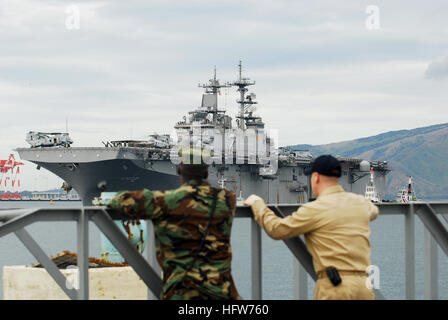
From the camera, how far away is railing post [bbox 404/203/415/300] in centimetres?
457

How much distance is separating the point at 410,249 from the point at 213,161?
45297mm

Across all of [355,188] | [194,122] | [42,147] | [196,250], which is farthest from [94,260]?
[355,188]

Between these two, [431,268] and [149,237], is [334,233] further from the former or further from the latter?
[431,268]

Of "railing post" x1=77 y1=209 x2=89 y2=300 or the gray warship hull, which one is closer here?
"railing post" x1=77 y1=209 x2=89 y2=300

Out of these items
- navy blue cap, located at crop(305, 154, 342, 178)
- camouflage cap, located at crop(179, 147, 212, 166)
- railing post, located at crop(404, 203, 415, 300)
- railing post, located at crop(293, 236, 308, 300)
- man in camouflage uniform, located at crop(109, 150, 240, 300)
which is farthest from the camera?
railing post, located at crop(404, 203, 415, 300)

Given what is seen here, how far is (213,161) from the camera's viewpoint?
1969 inches

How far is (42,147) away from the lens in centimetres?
4591

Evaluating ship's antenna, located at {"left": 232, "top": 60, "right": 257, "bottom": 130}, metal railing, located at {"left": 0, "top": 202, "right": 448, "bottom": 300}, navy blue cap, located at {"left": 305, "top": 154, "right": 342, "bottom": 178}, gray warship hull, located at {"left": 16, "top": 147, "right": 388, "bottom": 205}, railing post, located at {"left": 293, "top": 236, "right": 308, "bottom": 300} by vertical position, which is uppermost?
ship's antenna, located at {"left": 232, "top": 60, "right": 257, "bottom": 130}

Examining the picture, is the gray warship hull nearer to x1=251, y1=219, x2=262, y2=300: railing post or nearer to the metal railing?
the metal railing

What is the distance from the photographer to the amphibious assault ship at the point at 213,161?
43688 millimetres

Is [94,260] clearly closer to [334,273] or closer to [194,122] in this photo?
[334,273]

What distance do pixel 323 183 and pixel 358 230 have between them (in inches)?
12.7

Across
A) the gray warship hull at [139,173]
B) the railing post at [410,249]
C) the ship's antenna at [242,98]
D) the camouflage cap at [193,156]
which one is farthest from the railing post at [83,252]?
the ship's antenna at [242,98]

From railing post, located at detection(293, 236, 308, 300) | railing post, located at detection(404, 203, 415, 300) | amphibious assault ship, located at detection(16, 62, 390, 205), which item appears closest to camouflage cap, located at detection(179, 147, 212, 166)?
railing post, located at detection(293, 236, 308, 300)
